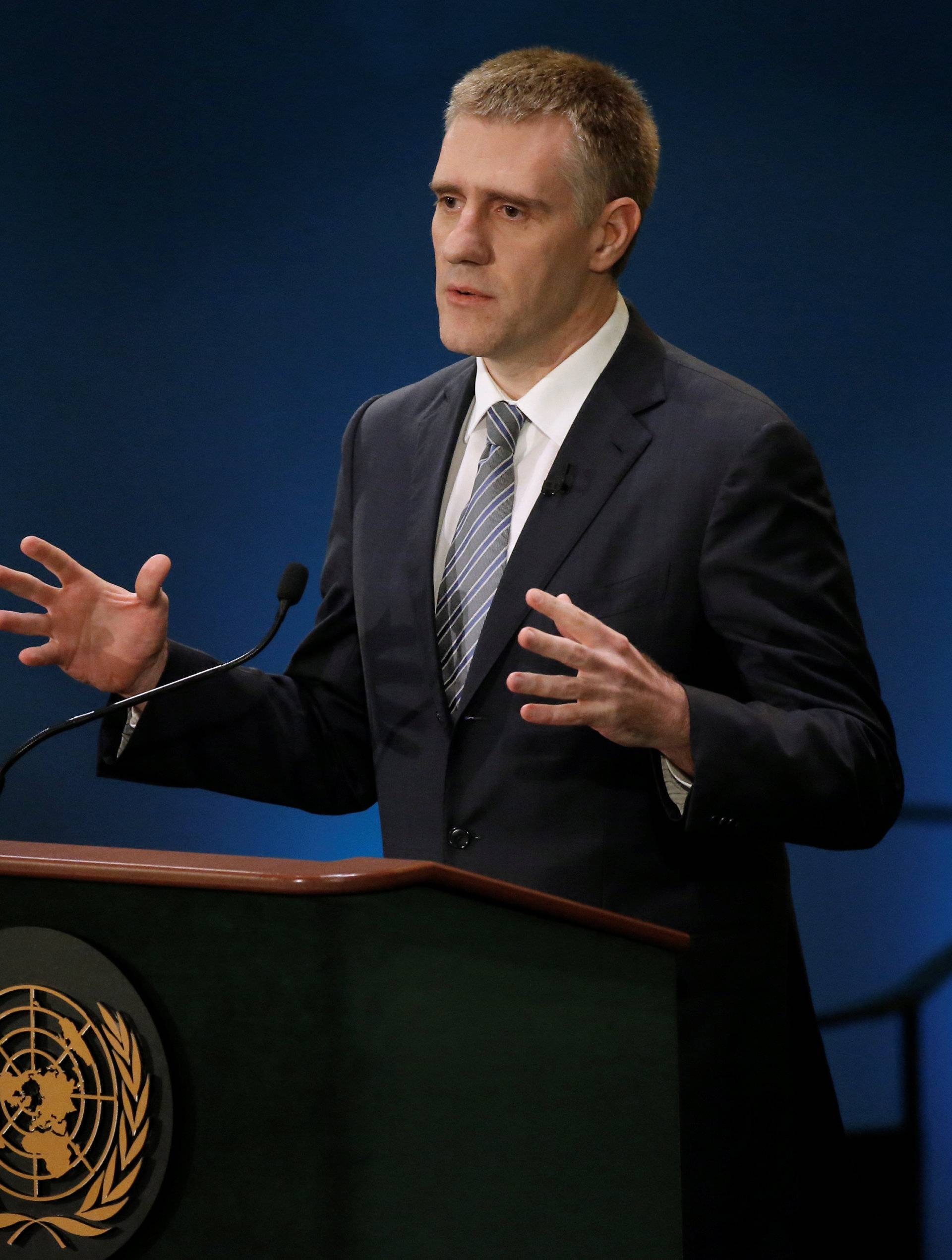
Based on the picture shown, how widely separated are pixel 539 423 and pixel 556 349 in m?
0.09

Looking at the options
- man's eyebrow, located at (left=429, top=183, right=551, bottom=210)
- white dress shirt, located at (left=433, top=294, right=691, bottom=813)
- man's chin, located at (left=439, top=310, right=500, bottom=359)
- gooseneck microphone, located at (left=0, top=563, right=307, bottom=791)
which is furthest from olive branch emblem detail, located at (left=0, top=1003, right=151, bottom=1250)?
man's eyebrow, located at (left=429, top=183, right=551, bottom=210)

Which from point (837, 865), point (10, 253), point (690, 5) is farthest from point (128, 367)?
point (837, 865)

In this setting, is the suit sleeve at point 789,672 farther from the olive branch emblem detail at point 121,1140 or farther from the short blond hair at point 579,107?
the olive branch emblem detail at point 121,1140

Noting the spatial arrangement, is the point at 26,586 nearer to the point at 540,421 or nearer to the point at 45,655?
the point at 45,655

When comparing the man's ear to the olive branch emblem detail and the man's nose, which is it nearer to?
the man's nose

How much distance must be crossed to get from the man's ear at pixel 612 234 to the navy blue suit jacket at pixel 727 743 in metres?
0.10

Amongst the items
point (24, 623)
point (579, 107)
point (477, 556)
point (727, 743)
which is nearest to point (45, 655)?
point (24, 623)

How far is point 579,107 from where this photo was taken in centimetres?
156

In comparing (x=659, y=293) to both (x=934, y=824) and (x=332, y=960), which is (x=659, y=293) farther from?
(x=332, y=960)

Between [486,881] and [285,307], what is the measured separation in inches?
79.7

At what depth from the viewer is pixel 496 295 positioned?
1531 mm

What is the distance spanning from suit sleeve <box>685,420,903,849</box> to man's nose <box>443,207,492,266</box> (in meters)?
0.36

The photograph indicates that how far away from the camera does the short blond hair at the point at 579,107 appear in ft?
5.10

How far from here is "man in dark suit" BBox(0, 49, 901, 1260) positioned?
138 centimetres
